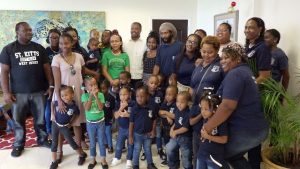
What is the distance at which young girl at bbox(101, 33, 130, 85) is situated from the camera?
326 centimetres

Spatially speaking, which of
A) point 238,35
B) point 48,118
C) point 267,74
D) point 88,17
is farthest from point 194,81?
point 88,17

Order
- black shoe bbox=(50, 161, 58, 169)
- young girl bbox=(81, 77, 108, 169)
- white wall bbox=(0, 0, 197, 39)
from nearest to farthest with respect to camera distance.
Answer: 1. young girl bbox=(81, 77, 108, 169)
2. black shoe bbox=(50, 161, 58, 169)
3. white wall bbox=(0, 0, 197, 39)

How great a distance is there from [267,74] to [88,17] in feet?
14.5

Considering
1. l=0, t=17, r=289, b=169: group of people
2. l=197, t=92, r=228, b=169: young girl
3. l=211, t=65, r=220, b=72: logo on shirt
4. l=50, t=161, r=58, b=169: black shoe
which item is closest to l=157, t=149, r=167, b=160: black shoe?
l=0, t=17, r=289, b=169: group of people

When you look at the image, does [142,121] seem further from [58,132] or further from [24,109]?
[24,109]

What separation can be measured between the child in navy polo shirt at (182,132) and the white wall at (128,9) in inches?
158

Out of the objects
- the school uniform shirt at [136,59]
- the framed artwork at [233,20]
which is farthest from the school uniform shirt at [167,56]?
the framed artwork at [233,20]

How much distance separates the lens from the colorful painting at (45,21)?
5.49 metres

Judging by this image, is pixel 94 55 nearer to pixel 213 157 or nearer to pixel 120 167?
pixel 120 167

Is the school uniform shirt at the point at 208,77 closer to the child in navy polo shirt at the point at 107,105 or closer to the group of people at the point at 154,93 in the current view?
the group of people at the point at 154,93

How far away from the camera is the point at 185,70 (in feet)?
8.95

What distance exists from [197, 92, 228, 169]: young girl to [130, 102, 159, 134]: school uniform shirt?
721 millimetres

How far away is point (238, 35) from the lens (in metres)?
4.44

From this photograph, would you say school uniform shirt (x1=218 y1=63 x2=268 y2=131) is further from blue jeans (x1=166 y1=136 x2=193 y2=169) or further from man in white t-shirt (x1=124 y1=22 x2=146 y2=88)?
man in white t-shirt (x1=124 y1=22 x2=146 y2=88)
